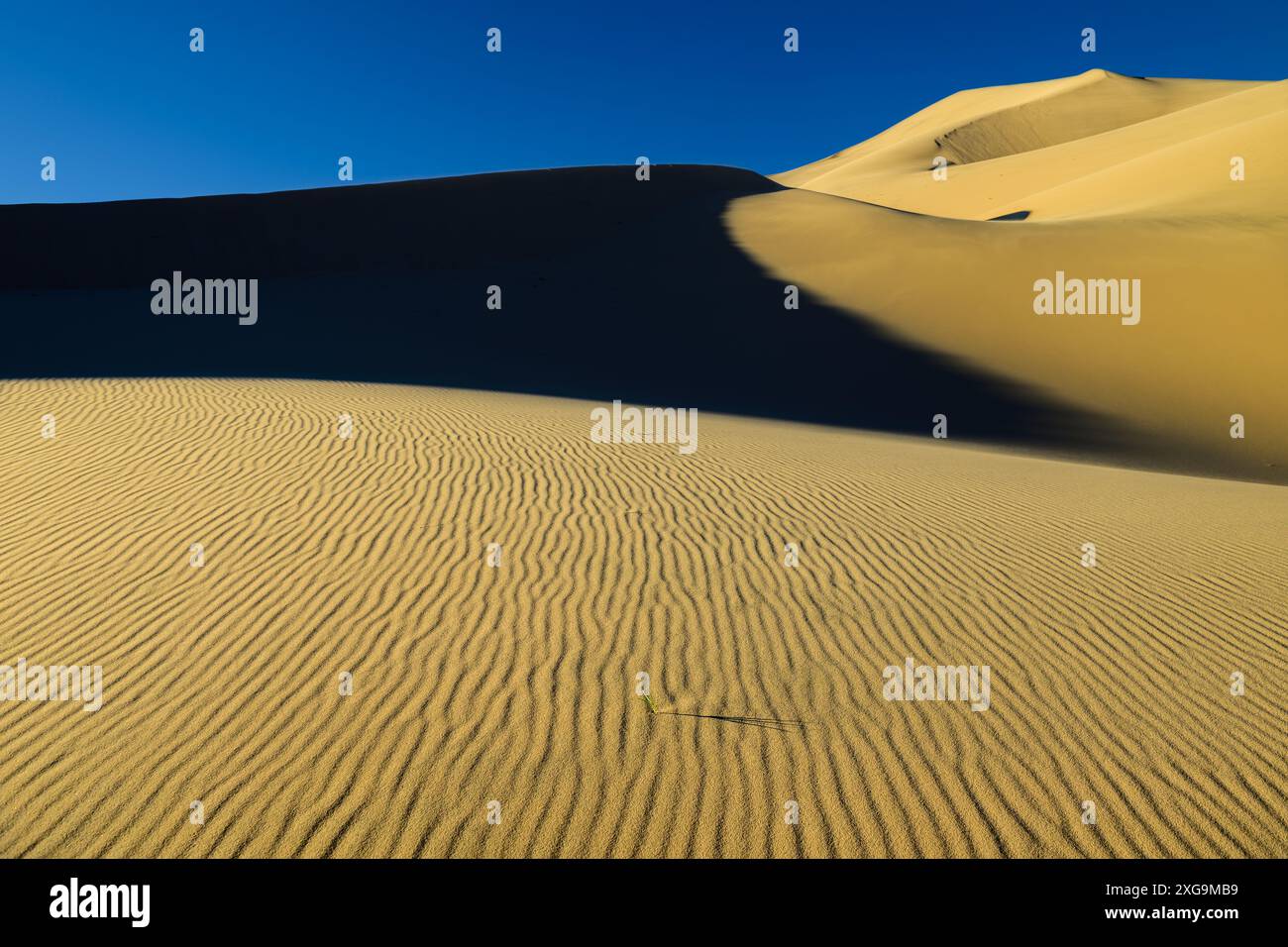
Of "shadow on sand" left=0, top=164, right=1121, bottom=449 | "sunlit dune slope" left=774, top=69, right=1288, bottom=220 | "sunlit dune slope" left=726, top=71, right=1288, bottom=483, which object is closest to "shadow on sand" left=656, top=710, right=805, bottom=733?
"shadow on sand" left=0, top=164, right=1121, bottom=449

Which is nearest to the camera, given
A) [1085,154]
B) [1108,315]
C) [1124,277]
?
[1108,315]

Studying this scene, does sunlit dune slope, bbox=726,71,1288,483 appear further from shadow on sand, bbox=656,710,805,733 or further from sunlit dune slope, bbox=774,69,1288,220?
shadow on sand, bbox=656,710,805,733

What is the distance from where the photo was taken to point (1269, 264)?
21.5m

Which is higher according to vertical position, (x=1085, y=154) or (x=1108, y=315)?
(x=1085, y=154)

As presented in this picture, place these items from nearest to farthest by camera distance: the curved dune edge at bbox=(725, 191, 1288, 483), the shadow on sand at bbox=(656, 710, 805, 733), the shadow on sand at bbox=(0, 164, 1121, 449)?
the shadow on sand at bbox=(656, 710, 805, 733) → the shadow on sand at bbox=(0, 164, 1121, 449) → the curved dune edge at bbox=(725, 191, 1288, 483)

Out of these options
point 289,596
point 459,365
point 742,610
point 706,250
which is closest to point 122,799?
point 289,596

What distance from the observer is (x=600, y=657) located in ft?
16.2

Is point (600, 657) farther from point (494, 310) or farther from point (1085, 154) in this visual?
point (1085, 154)

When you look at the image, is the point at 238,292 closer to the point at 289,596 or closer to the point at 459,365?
the point at 459,365

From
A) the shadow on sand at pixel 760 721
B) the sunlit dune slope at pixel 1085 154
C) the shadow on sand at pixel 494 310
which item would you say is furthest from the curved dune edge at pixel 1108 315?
the shadow on sand at pixel 760 721

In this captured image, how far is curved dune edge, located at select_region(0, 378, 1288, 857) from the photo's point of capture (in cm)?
358

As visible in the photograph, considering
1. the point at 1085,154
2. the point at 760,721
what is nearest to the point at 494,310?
the point at 760,721

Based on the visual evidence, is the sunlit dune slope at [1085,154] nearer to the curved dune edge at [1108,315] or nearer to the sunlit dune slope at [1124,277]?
the sunlit dune slope at [1124,277]
